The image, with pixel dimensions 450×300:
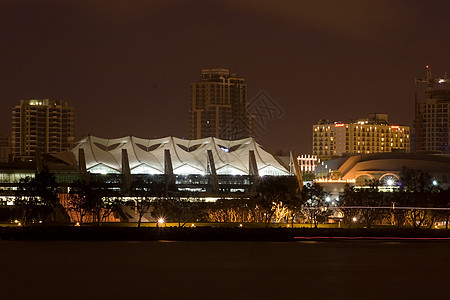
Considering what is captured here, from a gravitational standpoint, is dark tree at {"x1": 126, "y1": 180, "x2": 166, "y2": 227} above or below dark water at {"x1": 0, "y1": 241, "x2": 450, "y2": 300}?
above

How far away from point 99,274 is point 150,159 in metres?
108

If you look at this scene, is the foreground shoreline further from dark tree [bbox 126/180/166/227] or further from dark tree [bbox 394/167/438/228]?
dark tree [bbox 126/180/166/227]

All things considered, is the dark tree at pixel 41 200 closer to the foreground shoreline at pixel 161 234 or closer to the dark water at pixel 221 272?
the foreground shoreline at pixel 161 234

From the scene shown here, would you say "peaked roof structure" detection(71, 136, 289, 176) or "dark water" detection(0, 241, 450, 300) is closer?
"dark water" detection(0, 241, 450, 300)

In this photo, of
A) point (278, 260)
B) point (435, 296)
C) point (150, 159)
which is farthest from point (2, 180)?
point (435, 296)

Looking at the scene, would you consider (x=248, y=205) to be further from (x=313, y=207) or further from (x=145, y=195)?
(x=145, y=195)

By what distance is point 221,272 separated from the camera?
126 feet

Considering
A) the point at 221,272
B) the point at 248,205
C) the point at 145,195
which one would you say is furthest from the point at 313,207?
the point at 221,272

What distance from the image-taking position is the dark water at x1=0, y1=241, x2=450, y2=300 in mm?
31281

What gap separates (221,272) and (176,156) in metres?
109

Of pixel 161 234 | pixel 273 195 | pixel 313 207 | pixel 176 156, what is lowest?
pixel 161 234

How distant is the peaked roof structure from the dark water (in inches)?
3421

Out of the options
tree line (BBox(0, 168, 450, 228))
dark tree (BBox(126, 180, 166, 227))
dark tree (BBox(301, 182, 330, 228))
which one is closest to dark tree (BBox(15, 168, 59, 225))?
tree line (BBox(0, 168, 450, 228))

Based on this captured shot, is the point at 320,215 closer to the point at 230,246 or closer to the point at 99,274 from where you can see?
the point at 230,246
